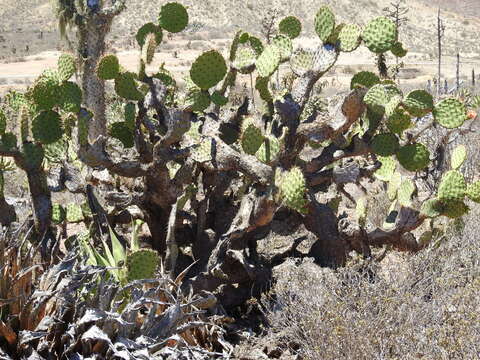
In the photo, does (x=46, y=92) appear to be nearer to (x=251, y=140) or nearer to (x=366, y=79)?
(x=251, y=140)

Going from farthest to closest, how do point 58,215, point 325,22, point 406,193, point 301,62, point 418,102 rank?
point 58,215
point 406,193
point 301,62
point 325,22
point 418,102

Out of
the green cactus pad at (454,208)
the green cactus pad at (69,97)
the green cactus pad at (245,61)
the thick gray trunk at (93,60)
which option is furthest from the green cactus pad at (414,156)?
the thick gray trunk at (93,60)

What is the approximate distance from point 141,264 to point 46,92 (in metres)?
1.49

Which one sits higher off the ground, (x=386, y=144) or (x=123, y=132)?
(x=123, y=132)

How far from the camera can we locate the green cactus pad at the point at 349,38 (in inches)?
171

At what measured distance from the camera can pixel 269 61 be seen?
14.7ft

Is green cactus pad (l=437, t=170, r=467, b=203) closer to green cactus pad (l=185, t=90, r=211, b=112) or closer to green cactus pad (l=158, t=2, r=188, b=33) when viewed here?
green cactus pad (l=185, t=90, r=211, b=112)

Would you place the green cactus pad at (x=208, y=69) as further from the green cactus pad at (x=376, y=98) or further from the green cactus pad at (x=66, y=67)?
the green cactus pad at (x=376, y=98)

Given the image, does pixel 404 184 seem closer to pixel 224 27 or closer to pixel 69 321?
pixel 69 321

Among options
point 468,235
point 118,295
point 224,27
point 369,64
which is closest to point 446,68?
point 369,64

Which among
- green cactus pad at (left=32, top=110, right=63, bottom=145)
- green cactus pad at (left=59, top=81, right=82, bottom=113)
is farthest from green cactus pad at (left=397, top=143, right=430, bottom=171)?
green cactus pad at (left=32, top=110, right=63, bottom=145)

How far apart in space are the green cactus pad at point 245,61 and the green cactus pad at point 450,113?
1408mm

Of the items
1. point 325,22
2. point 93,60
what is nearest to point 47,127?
point 325,22

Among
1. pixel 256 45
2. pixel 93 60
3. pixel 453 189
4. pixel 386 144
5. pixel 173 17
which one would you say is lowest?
pixel 453 189
